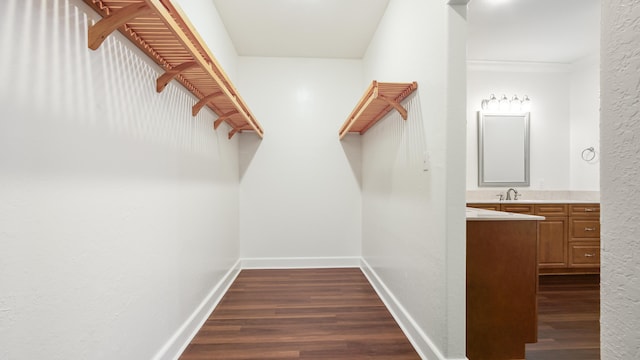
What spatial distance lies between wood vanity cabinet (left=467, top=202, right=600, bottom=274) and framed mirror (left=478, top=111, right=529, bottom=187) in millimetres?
572

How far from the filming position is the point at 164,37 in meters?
1.27

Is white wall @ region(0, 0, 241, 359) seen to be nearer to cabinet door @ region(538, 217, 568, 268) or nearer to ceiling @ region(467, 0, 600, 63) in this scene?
ceiling @ region(467, 0, 600, 63)

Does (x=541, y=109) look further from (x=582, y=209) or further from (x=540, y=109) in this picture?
(x=582, y=209)

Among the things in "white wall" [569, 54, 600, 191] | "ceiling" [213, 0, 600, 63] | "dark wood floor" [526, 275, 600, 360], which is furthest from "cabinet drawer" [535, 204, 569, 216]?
"ceiling" [213, 0, 600, 63]

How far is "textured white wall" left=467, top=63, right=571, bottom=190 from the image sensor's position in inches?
156

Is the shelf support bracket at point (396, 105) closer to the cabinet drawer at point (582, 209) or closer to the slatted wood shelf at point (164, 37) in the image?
the slatted wood shelf at point (164, 37)

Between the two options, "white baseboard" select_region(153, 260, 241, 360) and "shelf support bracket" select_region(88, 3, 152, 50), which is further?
"white baseboard" select_region(153, 260, 241, 360)

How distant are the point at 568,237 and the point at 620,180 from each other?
3.77 meters

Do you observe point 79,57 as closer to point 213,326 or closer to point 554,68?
point 213,326

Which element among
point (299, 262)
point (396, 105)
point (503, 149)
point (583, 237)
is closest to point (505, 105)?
point (503, 149)

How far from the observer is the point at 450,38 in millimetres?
1523

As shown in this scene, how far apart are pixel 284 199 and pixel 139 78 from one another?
104 inches

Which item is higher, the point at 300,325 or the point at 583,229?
the point at 583,229

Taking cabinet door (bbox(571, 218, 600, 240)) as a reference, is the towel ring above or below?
above
